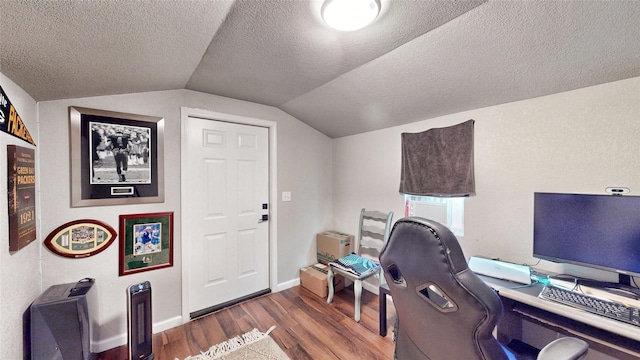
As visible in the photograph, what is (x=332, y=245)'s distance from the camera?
9.86 feet

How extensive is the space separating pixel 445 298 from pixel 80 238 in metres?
2.43

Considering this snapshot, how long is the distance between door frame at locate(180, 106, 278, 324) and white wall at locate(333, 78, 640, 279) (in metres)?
1.57

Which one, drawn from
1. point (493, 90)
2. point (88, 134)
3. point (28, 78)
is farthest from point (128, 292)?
point (493, 90)

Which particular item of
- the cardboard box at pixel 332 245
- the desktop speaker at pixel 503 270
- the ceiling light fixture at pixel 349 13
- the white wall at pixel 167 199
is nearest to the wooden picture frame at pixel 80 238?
the white wall at pixel 167 199

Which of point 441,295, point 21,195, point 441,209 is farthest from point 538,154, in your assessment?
point 21,195

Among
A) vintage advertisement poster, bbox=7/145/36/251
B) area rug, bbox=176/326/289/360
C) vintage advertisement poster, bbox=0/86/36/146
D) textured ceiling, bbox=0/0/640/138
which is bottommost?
area rug, bbox=176/326/289/360

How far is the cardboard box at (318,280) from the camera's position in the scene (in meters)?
2.73

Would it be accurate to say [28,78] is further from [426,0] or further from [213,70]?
[426,0]

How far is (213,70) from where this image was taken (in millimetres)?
1855

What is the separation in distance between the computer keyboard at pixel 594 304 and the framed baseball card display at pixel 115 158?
2823mm

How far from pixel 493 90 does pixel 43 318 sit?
325 centimetres

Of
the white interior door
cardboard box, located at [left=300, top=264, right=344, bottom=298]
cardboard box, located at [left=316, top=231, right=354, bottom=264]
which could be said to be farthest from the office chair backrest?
the white interior door

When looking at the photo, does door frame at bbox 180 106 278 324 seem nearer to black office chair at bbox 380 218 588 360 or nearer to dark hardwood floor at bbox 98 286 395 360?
dark hardwood floor at bbox 98 286 395 360

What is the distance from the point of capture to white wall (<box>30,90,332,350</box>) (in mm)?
1716
